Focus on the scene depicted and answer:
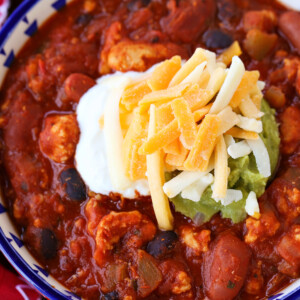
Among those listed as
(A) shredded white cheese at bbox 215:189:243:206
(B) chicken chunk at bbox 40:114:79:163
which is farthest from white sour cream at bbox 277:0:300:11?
(B) chicken chunk at bbox 40:114:79:163

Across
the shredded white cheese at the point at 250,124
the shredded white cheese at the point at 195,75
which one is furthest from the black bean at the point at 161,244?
the shredded white cheese at the point at 195,75

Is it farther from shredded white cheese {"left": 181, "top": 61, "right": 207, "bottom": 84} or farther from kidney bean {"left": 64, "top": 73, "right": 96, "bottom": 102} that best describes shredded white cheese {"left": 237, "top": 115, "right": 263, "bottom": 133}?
kidney bean {"left": 64, "top": 73, "right": 96, "bottom": 102}

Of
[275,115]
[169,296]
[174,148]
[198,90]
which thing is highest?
[198,90]

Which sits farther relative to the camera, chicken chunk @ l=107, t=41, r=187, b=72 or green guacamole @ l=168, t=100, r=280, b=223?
chicken chunk @ l=107, t=41, r=187, b=72

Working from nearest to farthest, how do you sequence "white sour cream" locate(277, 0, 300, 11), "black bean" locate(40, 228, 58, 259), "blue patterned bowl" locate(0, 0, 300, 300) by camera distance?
"blue patterned bowl" locate(0, 0, 300, 300) < "black bean" locate(40, 228, 58, 259) < "white sour cream" locate(277, 0, 300, 11)

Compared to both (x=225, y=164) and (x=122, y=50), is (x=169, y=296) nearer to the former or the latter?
(x=225, y=164)

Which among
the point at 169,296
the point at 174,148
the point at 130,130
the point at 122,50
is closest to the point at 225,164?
the point at 174,148
